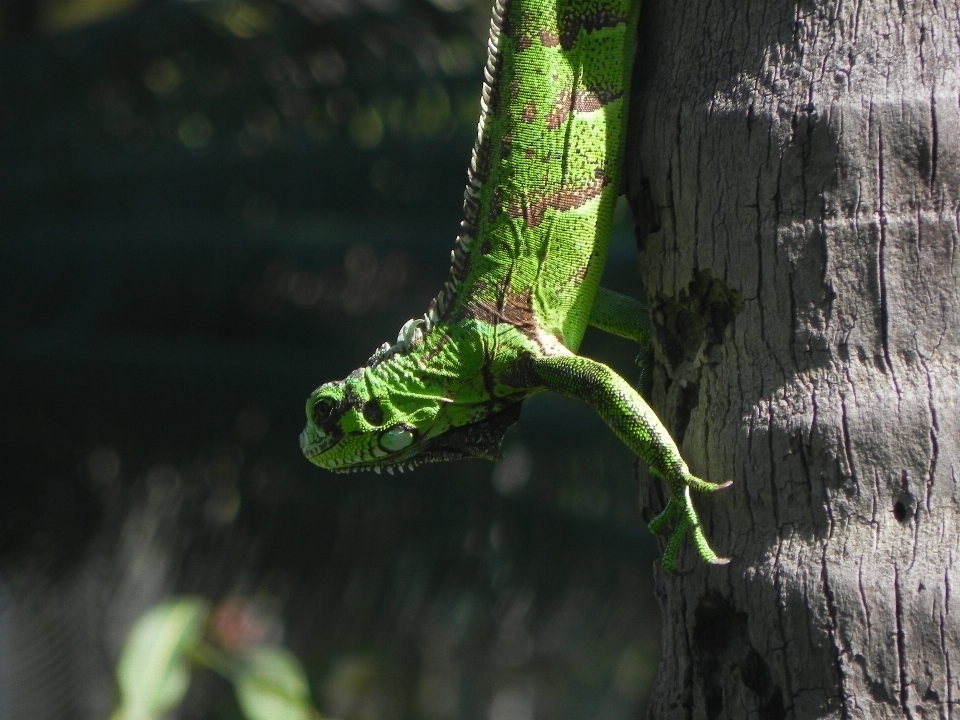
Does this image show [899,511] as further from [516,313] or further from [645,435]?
[516,313]

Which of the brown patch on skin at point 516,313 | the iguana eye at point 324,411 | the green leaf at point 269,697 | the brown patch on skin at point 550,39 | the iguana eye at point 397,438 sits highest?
the brown patch on skin at point 550,39

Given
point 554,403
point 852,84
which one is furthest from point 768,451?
point 554,403

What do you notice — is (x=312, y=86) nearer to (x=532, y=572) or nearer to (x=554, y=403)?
(x=554, y=403)

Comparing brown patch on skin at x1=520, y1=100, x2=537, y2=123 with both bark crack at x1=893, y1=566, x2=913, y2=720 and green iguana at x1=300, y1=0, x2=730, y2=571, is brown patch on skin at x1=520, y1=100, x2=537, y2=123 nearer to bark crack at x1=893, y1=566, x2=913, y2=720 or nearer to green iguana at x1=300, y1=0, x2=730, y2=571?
green iguana at x1=300, y1=0, x2=730, y2=571

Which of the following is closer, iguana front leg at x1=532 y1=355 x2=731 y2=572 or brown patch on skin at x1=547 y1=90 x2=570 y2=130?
iguana front leg at x1=532 y1=355 x2=731 y2=572

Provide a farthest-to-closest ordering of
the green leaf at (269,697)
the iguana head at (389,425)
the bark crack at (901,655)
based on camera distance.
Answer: the green leaf at (269,697), the iguana head at (389,425), the bark crack at (901,655)

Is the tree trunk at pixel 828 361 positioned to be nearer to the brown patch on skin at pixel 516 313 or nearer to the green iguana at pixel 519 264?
the green iguana at pixel 519 264

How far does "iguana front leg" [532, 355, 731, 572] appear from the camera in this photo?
3004mm

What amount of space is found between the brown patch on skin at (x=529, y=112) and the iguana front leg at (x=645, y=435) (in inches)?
33.3

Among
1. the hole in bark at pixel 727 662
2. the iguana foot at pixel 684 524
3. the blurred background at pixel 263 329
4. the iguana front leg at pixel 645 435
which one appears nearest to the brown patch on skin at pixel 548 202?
the iguana front leg at pixel 645 435

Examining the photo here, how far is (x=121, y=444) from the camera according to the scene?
820 cm

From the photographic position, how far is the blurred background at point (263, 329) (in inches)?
301

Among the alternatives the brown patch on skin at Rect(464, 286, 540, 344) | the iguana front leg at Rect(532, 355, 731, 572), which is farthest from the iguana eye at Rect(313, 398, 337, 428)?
the iguana front leg at Rect(532, 355, 731, 572)

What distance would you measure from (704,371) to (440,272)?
4.87m
